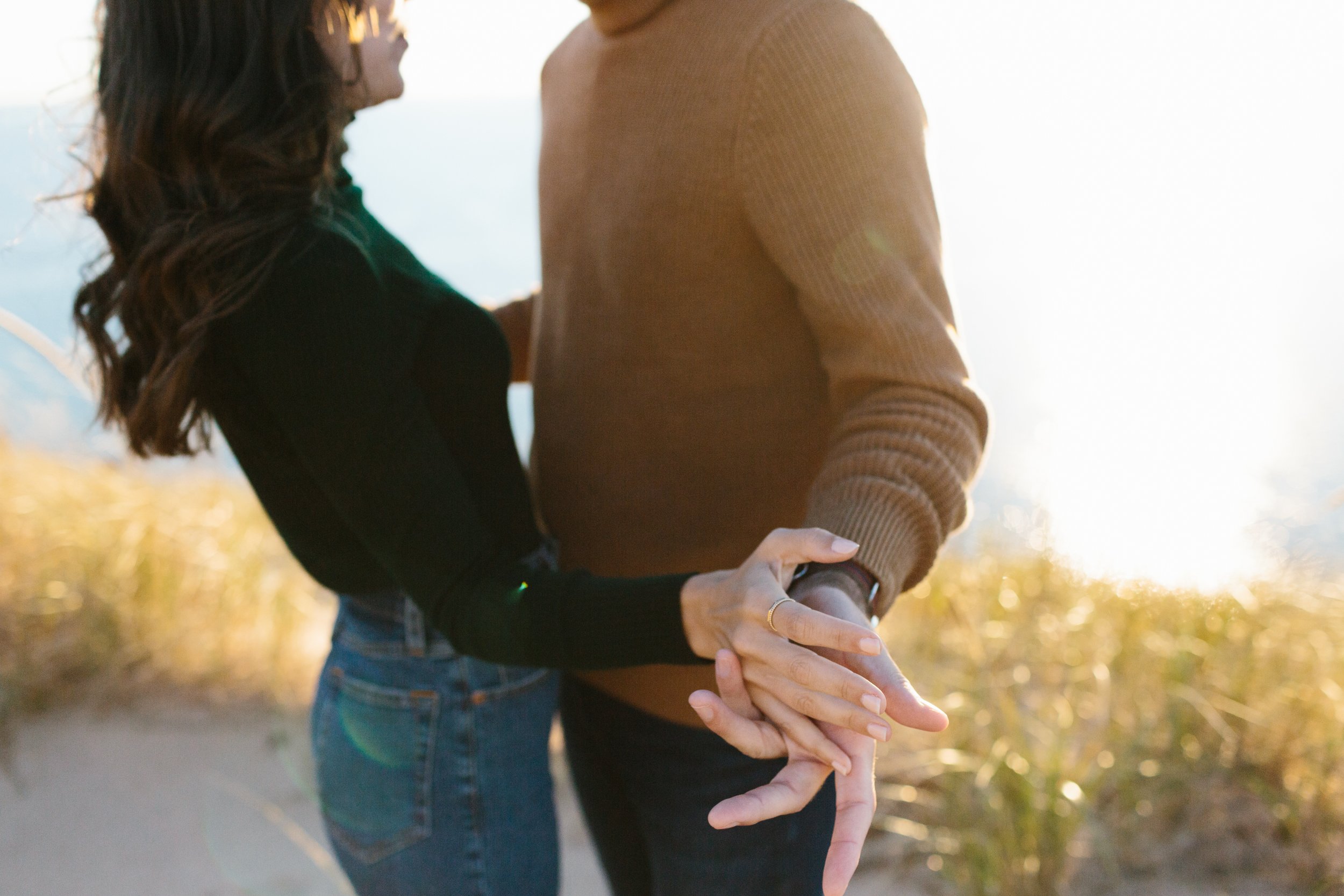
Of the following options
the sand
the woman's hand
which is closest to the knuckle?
the woman's hand

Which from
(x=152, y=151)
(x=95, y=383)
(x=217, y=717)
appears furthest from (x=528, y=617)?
(x=217, y=717)

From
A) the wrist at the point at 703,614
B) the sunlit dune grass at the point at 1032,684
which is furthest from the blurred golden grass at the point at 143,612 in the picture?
the wrist at the point at 703,614

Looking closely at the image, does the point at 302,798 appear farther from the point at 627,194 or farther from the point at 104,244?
the point at 627,194

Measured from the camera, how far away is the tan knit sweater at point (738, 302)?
104 centimetres

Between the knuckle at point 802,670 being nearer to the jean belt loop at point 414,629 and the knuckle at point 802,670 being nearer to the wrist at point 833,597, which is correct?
the wrist at point 833,597

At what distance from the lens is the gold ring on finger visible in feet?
2.85

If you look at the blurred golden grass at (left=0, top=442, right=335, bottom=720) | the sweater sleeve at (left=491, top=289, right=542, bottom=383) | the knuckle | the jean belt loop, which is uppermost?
the knuckle

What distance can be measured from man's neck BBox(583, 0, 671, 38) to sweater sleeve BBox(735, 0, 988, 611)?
0.75 feet

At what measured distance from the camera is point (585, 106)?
4.38 feet

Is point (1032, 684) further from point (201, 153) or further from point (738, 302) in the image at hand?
point (201, 153)

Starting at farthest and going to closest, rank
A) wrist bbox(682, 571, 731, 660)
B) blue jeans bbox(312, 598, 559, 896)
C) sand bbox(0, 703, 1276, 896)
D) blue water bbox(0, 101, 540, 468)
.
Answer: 1. blue water bbox(0, 101, 540, 468)
2. sand bbox(0, 703, 1276, 896)
3. blue jeans bbox(312, 598, 559, 896)
4. wrist bbox(682, 571, 731, 660)

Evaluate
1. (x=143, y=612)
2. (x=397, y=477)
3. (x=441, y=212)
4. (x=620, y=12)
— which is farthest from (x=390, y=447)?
(x=441, y=212)

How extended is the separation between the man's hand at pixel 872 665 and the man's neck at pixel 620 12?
2.46ft

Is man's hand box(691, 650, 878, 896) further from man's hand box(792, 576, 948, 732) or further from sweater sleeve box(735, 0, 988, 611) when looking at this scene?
sweater sleeve box(735, 0, 988, 611)
